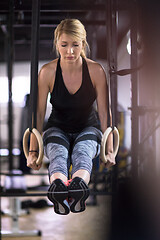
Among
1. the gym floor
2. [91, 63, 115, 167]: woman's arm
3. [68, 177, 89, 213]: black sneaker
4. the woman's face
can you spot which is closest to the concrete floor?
the gym floor

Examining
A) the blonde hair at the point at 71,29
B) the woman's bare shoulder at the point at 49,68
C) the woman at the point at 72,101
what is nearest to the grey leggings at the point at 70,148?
the woman at the point at 72,101

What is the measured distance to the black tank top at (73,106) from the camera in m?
1.18

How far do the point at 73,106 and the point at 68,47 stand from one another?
211 mm

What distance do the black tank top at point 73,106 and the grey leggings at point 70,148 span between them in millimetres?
29

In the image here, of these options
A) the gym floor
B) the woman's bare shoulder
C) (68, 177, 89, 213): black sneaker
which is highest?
the woman's bare shoulder

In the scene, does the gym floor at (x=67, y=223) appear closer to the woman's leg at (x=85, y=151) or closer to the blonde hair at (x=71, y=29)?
the woman's leg at (x=85, y=151)

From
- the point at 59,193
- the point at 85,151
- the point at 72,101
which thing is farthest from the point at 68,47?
the point at 59,193

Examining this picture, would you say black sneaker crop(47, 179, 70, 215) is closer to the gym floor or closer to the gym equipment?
the gym equipment

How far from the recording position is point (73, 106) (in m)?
1.19

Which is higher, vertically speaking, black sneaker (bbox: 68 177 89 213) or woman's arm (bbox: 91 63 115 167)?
woman's arm (bbox: 91 63 115 167)

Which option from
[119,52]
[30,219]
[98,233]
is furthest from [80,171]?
[30,219]

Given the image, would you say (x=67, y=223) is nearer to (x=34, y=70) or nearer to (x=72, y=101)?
(x=72, y=101)

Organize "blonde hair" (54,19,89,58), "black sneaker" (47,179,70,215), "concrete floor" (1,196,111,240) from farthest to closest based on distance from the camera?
"concrete floor" (1,196,111,240) → "blonde hair" (54,19,89,58) → "black sneaker" (47,179,70,215)

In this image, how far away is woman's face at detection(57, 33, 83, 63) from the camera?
3.63ft
